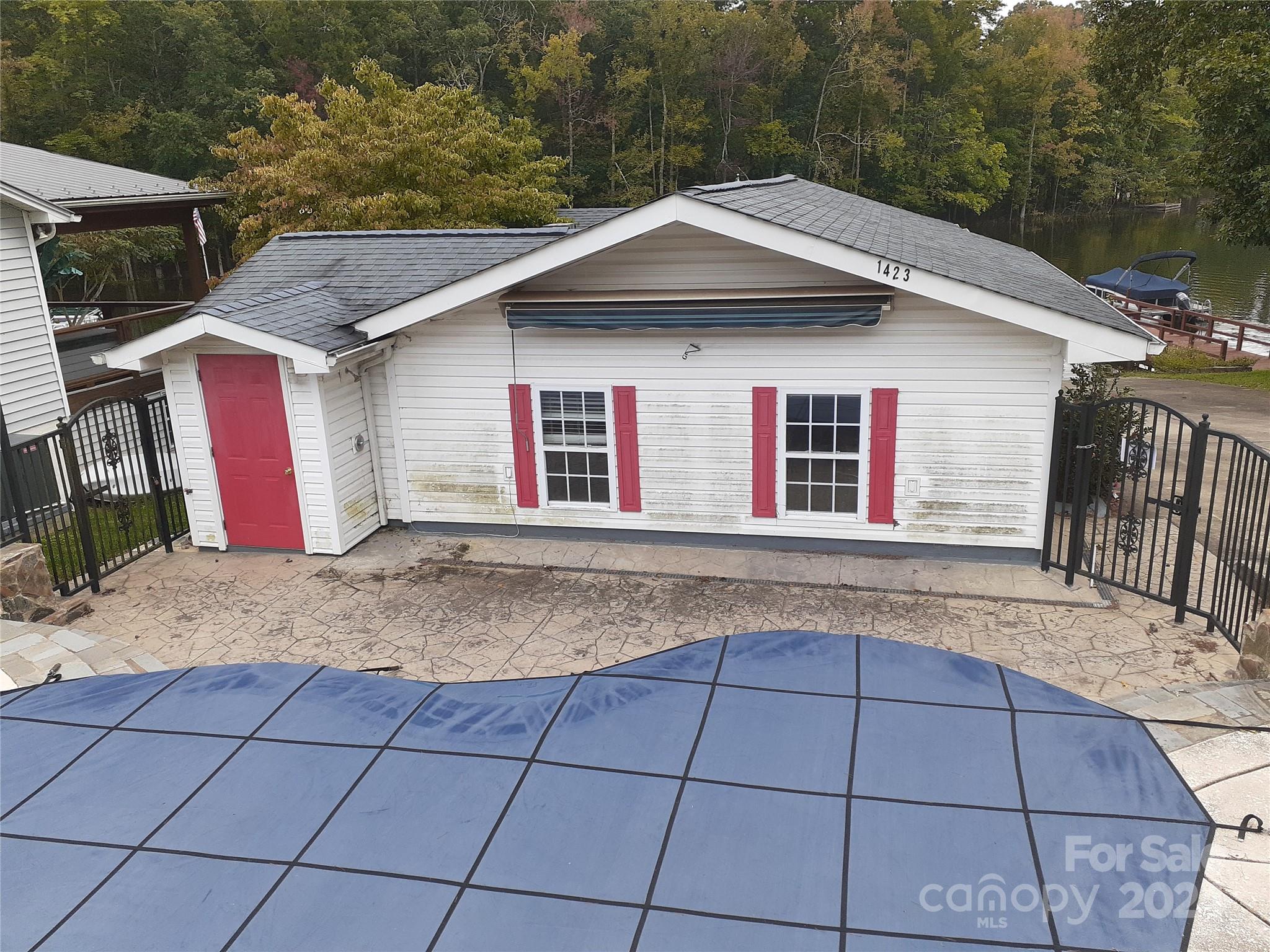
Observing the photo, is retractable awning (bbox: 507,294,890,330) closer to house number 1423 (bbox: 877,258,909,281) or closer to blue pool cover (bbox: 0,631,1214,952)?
house number 1423 (bbox: 877,258,909,281)

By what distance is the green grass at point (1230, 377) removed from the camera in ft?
63.7

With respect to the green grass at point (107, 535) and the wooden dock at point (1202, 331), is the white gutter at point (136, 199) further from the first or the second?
the wooden dock at point (1202, 331)

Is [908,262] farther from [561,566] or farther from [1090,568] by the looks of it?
[561,566]

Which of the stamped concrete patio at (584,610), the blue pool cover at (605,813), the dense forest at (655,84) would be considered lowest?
the stamped concrete patio at (584,610)

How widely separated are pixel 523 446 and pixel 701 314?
2.69m

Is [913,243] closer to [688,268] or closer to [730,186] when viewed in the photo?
[730,186]

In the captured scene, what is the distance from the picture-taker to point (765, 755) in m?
6.23

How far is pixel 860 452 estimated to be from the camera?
32.7 ft

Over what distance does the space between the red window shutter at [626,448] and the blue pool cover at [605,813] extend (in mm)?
3472

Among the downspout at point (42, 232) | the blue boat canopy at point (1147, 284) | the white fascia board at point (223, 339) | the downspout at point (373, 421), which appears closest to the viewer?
the white fascia board at point (223, 339)

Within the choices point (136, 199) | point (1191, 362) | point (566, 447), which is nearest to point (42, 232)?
point (136, 199)

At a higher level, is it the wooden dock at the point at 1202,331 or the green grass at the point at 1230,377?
the wooden dock at the point at 1202,331

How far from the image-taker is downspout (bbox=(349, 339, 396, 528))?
10.9 meters

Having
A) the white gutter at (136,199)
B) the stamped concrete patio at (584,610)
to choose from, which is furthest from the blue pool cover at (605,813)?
the white gutter at (136,199)
